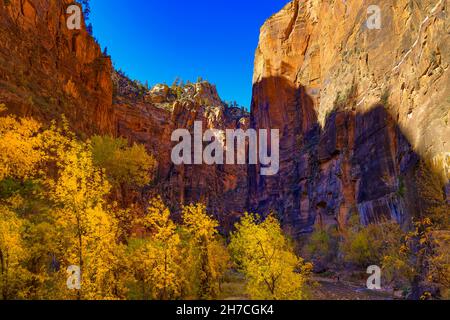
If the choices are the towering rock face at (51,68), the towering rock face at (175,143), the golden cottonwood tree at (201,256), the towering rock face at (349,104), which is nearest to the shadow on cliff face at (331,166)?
the towering rock face at (349,104)

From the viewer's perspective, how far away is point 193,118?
123562mm

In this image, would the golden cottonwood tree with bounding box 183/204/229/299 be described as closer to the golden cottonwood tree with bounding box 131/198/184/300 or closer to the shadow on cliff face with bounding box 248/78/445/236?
the golden cottonwood tree with bounding box 131/198/184/300

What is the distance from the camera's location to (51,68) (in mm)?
43125

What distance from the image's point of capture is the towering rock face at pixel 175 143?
337 feet

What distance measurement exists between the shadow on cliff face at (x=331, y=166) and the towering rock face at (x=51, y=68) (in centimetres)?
4116

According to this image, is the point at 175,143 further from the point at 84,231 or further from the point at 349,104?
the point at 84,231

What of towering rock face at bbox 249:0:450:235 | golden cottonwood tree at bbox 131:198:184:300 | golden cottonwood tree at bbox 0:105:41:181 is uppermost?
towering rock face at bbox 249:0:450:235

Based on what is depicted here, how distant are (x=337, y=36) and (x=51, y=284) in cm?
7270

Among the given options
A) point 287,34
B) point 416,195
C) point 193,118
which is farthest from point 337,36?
point 193,118

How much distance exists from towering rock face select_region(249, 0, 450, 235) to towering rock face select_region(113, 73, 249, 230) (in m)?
23.5

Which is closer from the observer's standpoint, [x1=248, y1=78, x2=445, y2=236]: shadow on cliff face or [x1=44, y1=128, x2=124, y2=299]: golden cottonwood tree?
[x1=44, y1=128, x2=124, y2=299]: golden cottonwood tree

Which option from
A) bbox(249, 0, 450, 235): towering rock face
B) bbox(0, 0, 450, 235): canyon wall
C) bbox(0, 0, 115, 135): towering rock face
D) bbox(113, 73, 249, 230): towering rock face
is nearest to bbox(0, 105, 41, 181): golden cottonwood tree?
bbox(0, 0, 450, 235): canyon wall

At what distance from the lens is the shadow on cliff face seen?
42594 mm
